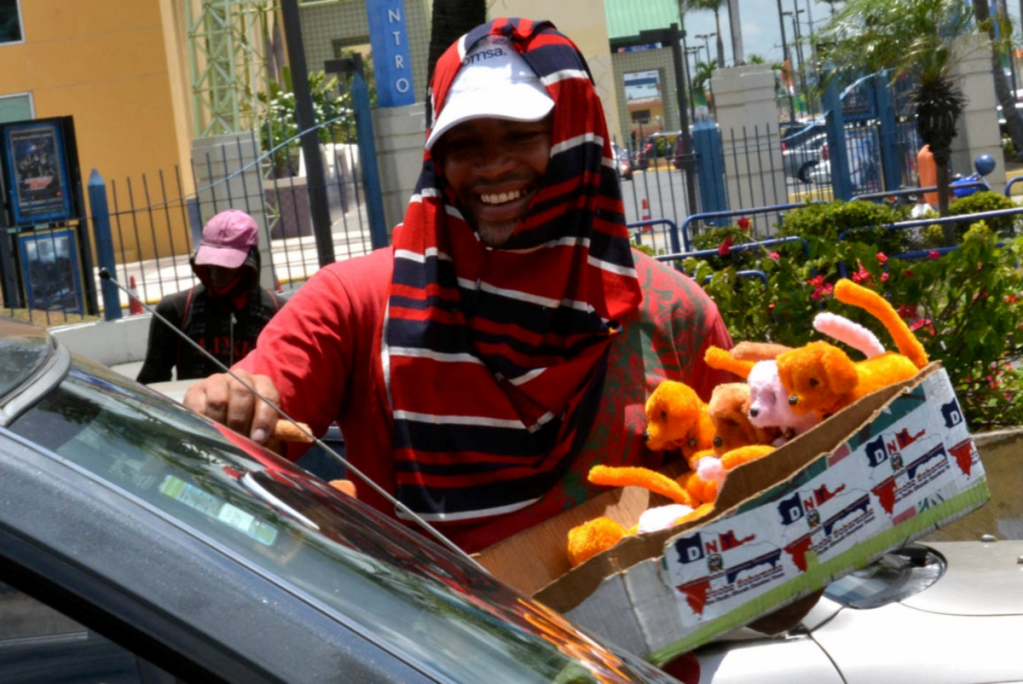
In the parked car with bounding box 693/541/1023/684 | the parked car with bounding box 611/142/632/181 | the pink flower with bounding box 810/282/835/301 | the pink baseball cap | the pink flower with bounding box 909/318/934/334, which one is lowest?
the parked car with bounding box 693/541/1023/684

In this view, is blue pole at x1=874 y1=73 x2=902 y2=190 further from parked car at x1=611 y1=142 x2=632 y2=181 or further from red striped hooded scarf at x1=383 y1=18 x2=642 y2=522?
red striped hooded scarf at x1=383 y1=18 x2=642 y2=522

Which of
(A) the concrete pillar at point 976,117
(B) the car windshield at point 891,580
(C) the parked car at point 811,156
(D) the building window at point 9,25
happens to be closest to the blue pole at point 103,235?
(C) the parked car at point 811,156

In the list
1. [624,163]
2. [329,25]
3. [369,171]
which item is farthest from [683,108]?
[329,25]

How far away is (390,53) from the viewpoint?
14.2 m

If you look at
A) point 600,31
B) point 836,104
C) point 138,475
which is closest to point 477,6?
point 138,475

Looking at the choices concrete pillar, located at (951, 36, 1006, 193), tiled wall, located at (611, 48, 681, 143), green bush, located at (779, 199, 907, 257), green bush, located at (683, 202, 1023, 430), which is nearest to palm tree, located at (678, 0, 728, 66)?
tiled wall, located at (611, 48, 681, 143)

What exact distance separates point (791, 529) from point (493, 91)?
915 mm

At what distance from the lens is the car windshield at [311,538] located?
50.6 inches

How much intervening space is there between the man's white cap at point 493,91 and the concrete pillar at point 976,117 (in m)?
18.2

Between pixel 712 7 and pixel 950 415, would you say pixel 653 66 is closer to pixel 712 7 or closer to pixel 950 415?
pixel 712 7

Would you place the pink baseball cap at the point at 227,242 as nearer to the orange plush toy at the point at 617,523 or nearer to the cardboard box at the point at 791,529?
the orange plush toy at the point at 617,523

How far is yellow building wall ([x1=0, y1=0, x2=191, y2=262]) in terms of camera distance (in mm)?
26078

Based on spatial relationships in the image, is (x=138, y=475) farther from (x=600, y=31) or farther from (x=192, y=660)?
(x=600, y=31)

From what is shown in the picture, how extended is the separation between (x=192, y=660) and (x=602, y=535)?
1015mm
